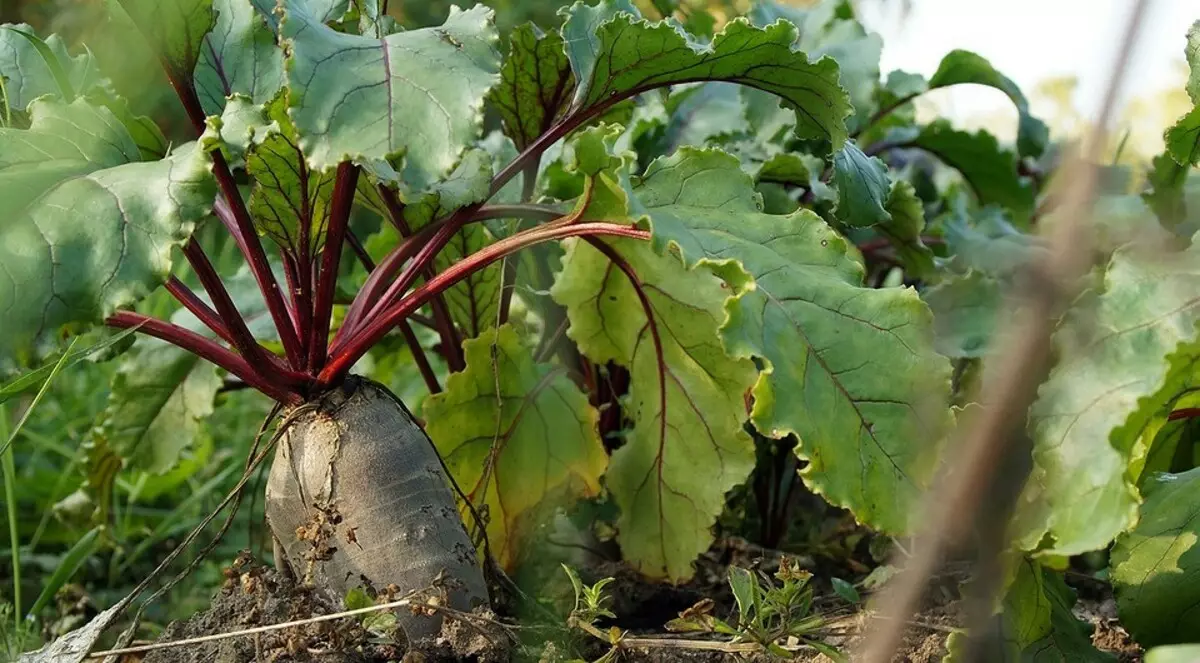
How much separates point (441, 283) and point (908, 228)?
0.78m

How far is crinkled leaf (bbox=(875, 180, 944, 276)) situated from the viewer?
5.11ft

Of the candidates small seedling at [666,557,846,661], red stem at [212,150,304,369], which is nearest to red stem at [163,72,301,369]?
red stem at [212,150,304,369]

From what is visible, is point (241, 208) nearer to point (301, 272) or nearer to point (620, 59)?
point (301, 272)

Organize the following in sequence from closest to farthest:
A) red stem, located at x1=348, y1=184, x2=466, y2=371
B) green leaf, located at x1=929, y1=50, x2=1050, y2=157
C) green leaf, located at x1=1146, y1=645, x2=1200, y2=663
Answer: green leaf, located at x1=1146, y1=645, x2=1200, y2=663 → red stem, located at x1=348, y1=184, x2=466, y2=371 → green leaf, located at x1=929, y1=50, x2=1050, y2=157

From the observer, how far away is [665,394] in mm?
1379

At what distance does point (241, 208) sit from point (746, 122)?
93 cm

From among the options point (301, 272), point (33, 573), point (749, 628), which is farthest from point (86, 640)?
point (33, 573)

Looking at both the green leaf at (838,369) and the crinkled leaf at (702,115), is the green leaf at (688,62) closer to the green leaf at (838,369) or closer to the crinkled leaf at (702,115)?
the green leaf at (838,369)

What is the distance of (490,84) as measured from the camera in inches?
36.8

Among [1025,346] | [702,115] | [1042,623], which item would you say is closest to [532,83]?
[702,115]

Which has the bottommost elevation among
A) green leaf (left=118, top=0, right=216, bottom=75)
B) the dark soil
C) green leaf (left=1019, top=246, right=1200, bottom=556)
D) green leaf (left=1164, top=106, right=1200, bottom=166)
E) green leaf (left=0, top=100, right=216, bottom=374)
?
the dark soil

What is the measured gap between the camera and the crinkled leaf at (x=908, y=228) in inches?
61.3

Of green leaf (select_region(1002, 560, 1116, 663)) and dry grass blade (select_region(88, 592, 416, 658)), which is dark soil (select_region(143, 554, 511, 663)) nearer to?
dry grass blade (select_region(88, 592, 416, 658))

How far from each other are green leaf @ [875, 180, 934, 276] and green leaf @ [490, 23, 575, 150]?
49 centimetres
